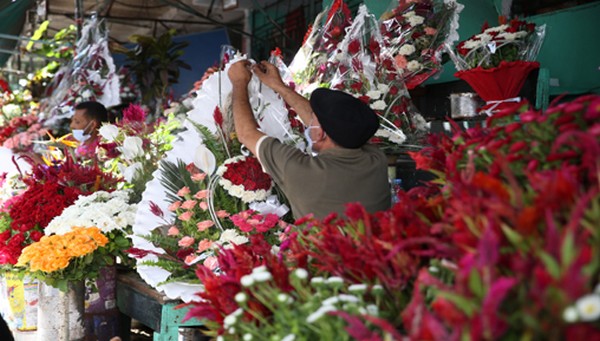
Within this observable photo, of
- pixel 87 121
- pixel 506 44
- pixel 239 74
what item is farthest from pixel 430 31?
pixel 87 121

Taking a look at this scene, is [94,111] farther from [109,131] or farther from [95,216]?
[95,216]

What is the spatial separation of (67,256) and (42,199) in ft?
2.00

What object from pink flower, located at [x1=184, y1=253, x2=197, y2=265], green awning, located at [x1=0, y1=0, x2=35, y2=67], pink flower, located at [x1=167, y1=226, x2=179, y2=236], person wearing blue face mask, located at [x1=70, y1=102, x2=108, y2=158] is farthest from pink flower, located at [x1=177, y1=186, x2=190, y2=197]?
green awning, located at [x1=0, y1=0, x2=35, y2=67]

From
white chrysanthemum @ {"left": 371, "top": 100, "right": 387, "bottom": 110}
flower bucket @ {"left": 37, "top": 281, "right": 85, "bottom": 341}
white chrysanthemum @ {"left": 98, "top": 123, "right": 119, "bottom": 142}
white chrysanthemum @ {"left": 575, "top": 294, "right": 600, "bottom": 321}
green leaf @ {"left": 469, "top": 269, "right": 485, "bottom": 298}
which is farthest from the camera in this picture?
white chrysanthemum @ {"left": 98, "top": 123, "right": 119, "bottom": 142}

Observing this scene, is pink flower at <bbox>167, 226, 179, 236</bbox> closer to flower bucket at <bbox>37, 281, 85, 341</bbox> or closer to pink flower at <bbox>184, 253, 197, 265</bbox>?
pink flower at <bbox>184, 253, 197, 265</bbox>

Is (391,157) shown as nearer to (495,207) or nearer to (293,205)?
(293,205)

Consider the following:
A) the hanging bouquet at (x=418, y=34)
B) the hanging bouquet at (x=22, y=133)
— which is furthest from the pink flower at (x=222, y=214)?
the hanging bouquet at (x=22, y=133)

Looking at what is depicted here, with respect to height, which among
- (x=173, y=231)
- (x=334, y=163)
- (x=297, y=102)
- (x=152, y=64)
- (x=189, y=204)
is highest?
(x=152, y=64)

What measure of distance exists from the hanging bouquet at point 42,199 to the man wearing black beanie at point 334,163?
1380 millimetres

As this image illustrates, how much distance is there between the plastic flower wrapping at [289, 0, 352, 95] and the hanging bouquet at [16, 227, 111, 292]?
1.17 metres

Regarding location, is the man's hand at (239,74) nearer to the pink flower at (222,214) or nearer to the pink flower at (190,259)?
the pink flower at (222,214)

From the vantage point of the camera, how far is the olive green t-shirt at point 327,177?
2184 millimetres

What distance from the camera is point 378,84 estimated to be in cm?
319

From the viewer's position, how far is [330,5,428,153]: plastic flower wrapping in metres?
3.13
